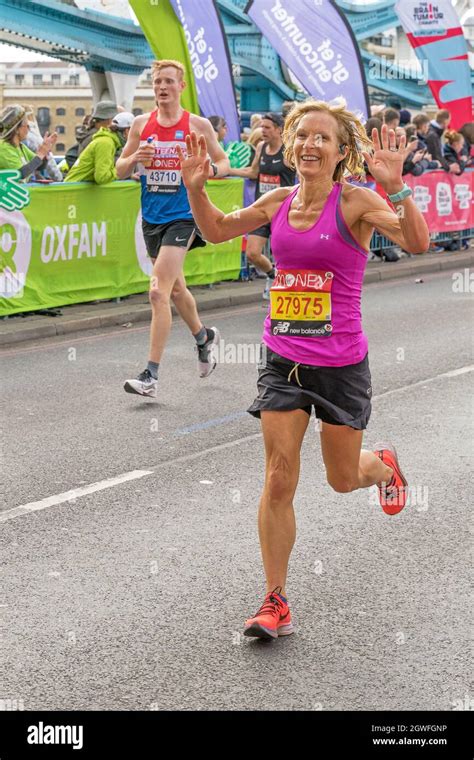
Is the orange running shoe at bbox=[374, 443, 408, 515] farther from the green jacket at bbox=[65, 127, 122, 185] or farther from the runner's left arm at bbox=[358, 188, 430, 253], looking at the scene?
the green jacket at bbox=[65, 127, 122, 185]

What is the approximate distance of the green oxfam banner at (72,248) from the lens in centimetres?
1205

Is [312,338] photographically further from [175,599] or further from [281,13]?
[281,13]

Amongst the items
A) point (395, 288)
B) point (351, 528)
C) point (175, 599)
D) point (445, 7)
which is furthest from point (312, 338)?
point (445, 7)

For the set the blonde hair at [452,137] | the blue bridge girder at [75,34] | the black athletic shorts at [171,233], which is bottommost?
the black athletic shorts at [171,233]

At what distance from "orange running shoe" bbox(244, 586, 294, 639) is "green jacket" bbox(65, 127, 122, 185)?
8.79m

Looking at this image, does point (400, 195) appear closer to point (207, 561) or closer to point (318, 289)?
point (318, 289)

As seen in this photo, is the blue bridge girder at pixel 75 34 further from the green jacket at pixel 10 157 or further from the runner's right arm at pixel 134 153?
the runner's right arm at pixel 134 153

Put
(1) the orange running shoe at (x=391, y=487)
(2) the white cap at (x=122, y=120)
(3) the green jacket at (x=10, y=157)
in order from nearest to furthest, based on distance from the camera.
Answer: (1) the orange running shoe at (x=391, y=487), (3) the green jacket at (x=10, y=157), (2) the white cap at (x=122, y=120)

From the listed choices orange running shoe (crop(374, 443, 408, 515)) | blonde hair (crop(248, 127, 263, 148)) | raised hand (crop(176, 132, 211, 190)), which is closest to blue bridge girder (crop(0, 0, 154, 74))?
blonde hair (crop(248, 127, 263, 148))

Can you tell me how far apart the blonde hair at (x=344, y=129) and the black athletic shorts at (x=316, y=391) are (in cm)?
76

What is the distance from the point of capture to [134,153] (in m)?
9.00

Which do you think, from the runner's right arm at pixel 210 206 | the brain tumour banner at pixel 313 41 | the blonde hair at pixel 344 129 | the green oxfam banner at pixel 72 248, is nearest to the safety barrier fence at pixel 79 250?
the green oxfam banner at pixel 72 248

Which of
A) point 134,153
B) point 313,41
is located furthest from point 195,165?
point 313,41

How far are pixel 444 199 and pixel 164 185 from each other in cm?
1132
